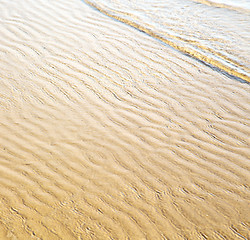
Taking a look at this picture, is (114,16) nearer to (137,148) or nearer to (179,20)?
(179,20)

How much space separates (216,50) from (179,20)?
72.4 inches

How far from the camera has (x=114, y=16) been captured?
7367mm

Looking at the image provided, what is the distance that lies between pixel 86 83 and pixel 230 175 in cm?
233

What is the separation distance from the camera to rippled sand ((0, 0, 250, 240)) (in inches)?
99.5

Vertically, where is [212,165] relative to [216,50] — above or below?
below

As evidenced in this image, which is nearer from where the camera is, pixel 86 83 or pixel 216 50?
pixel 86 83

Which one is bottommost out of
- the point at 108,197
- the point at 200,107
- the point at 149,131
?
the point at 108,197

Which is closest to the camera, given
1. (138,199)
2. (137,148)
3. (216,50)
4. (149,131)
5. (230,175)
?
(138,199)

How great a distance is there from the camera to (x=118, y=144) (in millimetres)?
3357

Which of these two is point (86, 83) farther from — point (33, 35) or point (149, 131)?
point (33, 35)

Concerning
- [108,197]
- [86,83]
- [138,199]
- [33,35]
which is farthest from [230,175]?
[33,35]

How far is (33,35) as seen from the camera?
5.89 meters

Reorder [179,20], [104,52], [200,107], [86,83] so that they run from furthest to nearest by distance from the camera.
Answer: [179,20], [104,52], [86,83], [200,107]

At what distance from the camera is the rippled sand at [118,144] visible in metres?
2.53
